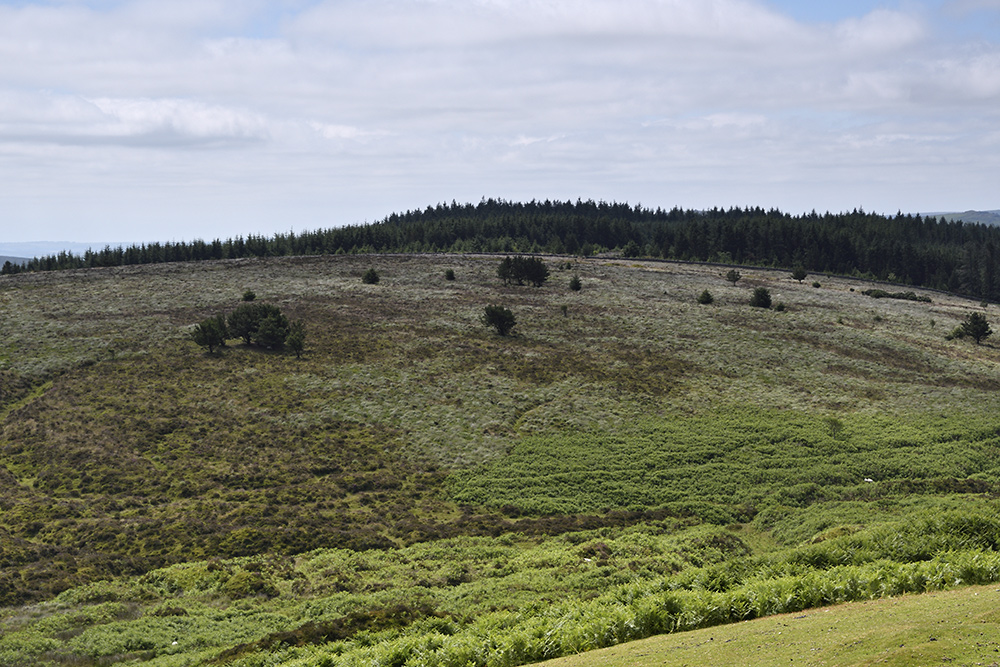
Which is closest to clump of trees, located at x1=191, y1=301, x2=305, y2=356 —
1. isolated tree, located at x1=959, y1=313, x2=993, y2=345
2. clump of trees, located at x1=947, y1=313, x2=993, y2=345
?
clump of trees, located at x1=947, y1=313, x2=993, y2=345

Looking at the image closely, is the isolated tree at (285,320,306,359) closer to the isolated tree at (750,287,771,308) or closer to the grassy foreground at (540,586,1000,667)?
the grassy foreground at (540,586,1000,667)

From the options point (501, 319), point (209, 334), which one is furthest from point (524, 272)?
point (209, 334)

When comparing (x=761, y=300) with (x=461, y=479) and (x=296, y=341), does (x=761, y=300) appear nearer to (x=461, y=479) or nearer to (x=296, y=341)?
(x=296, y=341)

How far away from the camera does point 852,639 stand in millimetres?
10961

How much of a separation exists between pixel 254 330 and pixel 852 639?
48.6 m

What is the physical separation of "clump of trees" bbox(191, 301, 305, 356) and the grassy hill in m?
1.44

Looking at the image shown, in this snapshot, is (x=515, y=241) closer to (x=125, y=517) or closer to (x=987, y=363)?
(x=987, y=363)

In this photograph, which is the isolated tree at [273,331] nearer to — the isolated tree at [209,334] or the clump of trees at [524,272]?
the isolated tree at [209,334]

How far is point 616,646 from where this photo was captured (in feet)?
45.9

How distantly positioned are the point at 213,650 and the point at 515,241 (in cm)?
14180

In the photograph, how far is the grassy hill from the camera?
56.7 feet

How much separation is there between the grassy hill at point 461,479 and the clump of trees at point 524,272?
62.2ft

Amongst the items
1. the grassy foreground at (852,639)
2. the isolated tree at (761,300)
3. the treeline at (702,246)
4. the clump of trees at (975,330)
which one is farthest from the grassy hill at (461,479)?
the treeline at (702,246)

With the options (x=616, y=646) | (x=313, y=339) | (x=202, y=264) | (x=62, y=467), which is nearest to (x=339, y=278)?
(x=202, y=264)
